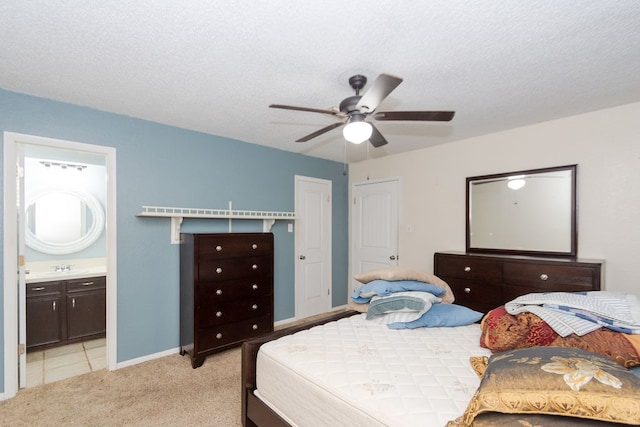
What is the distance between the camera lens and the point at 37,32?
5.32 ft

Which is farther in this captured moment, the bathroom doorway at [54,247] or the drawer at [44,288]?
the drawer at [44,288]

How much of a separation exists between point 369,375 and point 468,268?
7.15 ft

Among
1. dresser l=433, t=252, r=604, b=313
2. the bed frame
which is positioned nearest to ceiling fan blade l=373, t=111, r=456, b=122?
the bed frame

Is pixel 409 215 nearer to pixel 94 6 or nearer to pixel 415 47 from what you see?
pixel 415 47

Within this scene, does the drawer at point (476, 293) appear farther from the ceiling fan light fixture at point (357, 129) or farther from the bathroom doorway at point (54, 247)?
the bathroom doorway at point (54, 247)

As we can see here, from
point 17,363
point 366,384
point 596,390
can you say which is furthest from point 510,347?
point 17,363

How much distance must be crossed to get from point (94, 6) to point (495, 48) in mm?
2129

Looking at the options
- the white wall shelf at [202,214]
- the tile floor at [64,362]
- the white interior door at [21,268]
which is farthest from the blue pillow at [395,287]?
the white interior door at [21,268]

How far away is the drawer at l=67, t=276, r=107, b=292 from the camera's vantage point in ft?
10.8

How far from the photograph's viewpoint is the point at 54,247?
139 inches

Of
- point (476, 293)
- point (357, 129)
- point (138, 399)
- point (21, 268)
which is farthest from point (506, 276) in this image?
point (21, 268)

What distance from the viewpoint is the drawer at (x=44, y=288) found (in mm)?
3072

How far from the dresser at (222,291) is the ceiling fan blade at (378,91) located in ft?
6.36

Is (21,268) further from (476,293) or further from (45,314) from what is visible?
(476,293)
